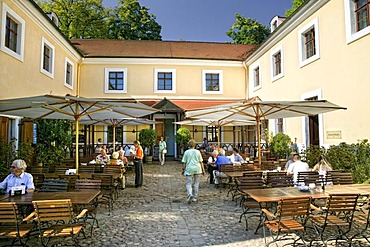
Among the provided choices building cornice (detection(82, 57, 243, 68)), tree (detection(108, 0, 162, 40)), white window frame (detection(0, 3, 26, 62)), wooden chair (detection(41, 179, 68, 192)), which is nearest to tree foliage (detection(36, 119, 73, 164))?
white window frame (detection(0, 3, 26, 62))

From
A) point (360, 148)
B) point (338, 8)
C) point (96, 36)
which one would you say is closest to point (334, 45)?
point (338, 8)

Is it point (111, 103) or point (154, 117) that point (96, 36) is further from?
point (111, 103)

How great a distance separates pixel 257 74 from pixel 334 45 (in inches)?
357

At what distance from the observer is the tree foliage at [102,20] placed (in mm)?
29484

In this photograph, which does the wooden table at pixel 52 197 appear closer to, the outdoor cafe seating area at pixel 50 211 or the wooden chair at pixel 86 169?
the outdoor cafe seating area at pixel 50 211

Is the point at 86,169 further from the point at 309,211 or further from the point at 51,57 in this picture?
the point at 51,57

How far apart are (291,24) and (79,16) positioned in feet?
78.0

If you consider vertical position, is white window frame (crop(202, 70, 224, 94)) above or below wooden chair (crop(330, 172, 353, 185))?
above

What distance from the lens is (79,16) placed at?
97.2 feet

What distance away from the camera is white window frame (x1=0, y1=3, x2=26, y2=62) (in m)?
9.88

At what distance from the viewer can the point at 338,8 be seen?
35.0 ft

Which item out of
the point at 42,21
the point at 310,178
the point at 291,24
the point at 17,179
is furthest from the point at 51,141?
the point at 291,24

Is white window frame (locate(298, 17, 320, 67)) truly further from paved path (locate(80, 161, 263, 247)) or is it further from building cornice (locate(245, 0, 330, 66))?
paved path (locate(80, 161, 263, 247))

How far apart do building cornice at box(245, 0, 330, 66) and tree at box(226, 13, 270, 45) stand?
1568 cm
